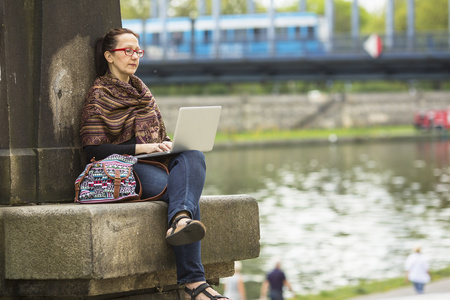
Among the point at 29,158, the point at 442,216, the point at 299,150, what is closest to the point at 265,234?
the point at 442,216

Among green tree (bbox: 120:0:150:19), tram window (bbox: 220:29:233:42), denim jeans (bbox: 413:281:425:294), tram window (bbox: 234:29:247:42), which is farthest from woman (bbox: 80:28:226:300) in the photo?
green tree (bbox: 120:0:150:19)

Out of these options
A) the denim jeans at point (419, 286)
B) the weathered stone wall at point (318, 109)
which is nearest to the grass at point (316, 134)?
the weathered stone wall at point (318, 109)

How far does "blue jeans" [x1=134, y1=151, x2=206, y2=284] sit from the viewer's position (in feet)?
14.3

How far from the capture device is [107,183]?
14.5 ft

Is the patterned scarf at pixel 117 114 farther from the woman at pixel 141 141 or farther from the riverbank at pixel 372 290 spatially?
the riverbank at pixel 372 290

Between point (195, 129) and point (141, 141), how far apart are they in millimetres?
306

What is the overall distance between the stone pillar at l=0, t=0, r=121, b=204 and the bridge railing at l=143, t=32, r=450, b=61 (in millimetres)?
34373

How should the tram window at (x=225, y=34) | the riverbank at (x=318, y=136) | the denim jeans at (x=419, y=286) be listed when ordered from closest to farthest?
the denim jeans at (x=419, y=286)
the tram window at (x=225, y=34)
the riverbank at (x=318, y=136)

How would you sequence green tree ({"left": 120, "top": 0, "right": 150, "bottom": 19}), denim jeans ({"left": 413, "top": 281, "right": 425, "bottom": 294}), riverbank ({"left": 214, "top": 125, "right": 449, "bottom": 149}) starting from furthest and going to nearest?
1. green tree ({"left": 120, "top": 0, "right": 150, "bottom": 19})
2. riverbank ({"left": 214, "top": 125, "right": 449, "bottom": 149})
3. denim jeans ({"left": 413, "top": 281, "right": 425, "bottom": 294})

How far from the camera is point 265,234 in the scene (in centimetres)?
2355

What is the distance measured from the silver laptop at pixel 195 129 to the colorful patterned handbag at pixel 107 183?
173 mm

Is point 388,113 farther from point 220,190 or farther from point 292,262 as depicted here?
point 292,262

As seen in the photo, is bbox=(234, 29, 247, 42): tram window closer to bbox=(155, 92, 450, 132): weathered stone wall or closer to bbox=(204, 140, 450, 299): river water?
bbox=(204, 140, 450, 299): river water

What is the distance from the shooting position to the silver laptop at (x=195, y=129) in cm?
450
